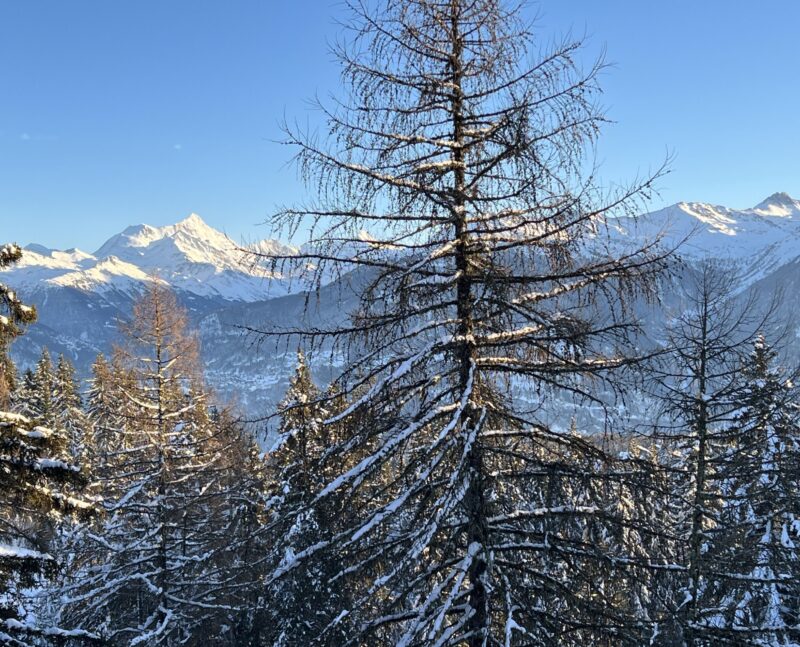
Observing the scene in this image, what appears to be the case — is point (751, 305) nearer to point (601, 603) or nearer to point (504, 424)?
point (504, 424)

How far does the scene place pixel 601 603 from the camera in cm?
603

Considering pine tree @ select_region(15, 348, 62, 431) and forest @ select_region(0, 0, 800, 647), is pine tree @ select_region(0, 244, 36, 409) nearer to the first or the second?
forest @ select_region(0, 0, 800, 647)

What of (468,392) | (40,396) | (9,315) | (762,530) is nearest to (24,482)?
(9,315)

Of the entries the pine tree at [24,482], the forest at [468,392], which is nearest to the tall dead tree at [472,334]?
the forest at [468,392]

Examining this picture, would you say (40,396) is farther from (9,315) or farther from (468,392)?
(468,392)

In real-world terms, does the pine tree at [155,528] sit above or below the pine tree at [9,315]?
below

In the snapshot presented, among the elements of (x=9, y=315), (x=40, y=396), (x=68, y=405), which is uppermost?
(x=9, y=315)

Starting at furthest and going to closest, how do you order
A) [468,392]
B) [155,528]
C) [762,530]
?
[155,528] < [762,530] < [468,392]

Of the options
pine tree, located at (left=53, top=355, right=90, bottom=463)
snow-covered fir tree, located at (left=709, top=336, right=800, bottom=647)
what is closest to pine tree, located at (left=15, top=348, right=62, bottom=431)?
pine tree, located at (left=53, top=355, right=90, bottom=463)

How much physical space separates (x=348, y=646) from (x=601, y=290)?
492cm

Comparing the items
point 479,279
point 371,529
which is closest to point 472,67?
point 479,279

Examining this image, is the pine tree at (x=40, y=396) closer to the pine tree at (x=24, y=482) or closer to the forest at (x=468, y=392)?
the pine tree at (x=24, y=482)

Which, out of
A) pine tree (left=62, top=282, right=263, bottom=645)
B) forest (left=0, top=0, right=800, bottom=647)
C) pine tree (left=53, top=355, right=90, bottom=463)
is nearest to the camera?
forest (left=0, top=0, right=800, bottom=647)

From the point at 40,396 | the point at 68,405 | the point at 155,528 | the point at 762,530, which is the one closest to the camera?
the point at 762,530
